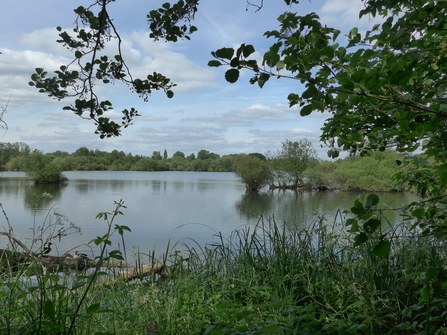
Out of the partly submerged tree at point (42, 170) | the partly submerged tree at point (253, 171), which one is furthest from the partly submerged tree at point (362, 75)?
the partly submerged tree at point (42, 170)

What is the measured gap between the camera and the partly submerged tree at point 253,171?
25156 millimetres

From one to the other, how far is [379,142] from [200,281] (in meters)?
1.78

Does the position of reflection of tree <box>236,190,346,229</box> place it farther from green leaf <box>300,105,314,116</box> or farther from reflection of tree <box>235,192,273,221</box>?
green leaf <box>300,105,314,116</box>

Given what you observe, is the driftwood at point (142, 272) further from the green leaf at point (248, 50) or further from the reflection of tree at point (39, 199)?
the green leaf at point (248, 50)

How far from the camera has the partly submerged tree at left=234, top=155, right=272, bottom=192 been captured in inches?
990

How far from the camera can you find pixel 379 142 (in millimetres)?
2164

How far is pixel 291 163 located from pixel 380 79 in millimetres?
25780

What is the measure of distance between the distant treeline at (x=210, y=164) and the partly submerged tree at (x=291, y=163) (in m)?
0.59

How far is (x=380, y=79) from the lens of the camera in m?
1.26

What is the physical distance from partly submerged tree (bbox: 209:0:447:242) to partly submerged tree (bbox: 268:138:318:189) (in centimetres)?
2441

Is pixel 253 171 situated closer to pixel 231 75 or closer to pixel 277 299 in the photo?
pixel 277 299

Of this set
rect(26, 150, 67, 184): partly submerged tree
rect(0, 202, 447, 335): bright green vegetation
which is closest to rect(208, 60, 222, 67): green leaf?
rect(0, 202, 447, 335): bright green vegetation

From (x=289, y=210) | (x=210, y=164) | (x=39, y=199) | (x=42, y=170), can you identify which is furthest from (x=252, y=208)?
(x=210, y=164)

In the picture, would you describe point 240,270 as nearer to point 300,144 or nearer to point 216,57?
point 216,57
